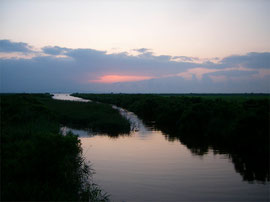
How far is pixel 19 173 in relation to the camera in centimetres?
912

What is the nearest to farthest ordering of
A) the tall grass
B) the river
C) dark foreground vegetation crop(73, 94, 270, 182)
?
the tall grass < the river < dark foreground vegetation crop(73, 94, 270, 182)

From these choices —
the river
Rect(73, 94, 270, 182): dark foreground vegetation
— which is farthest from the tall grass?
Rect(73, 94, 270, 182): dark foreground vegetation

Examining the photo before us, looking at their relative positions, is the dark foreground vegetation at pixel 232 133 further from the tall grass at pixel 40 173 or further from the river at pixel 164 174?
the tall grass at pixel 40 173

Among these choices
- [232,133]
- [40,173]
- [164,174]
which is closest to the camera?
[40,173]

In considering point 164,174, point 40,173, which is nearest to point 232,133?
point 164,174

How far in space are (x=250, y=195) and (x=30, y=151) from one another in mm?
9554

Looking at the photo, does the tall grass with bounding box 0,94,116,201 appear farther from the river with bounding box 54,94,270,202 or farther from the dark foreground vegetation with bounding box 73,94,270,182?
the dark foreground vegetation with bounding box 73,94,270,182

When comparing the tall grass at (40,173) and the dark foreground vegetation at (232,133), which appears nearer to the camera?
the tall grass at (40,173)

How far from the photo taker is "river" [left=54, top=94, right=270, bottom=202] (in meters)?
11.5

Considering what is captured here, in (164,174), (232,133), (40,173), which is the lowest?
(164,174)

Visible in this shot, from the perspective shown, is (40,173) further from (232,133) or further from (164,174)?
(232,133)

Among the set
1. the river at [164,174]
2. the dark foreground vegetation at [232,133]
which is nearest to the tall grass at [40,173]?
the river at [164,174]

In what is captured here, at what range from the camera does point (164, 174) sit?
14062 mm

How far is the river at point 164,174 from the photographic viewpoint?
11.5 meters
